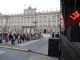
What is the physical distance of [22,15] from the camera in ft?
395

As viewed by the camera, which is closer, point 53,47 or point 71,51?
point 71,51

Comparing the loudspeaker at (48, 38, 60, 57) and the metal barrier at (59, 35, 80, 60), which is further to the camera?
the loudspeaker at (48, 38, 60, 57)

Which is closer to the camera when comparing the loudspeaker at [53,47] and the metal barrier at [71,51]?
the metal barrier at [71,51]

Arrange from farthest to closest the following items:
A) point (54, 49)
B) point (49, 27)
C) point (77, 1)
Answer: point (49, 27) < point (54, 49) < point (77, 1)

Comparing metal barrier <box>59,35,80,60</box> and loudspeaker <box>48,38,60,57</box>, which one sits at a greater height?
metal barrier <box>59,35,80,60</box>

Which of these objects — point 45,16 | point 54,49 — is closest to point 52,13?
point 45,16

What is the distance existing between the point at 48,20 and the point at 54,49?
332 feet

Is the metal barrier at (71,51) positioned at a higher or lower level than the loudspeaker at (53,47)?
higher

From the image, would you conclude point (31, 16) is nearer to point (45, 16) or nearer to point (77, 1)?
point (45, 16)

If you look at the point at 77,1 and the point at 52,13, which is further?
the point at 52,13

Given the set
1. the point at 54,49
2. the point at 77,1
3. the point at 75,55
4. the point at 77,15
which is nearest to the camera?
the point at 75,55

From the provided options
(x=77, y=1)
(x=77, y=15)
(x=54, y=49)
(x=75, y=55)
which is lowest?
(x=54, y=49)

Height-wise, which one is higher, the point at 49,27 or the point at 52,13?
the point at 52,13

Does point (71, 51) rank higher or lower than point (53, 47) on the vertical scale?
higher
